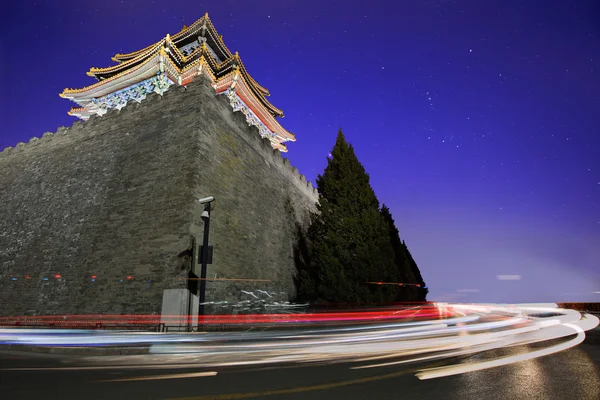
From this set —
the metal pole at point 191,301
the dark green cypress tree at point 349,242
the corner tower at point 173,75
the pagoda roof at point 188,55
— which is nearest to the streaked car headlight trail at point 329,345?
the metal pole at point 191,301

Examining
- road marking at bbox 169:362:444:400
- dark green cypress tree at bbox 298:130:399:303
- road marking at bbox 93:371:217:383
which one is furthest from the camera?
dark green cypress tree at bbox 298:130:399:303

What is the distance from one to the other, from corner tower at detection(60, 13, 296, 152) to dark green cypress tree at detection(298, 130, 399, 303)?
8313 millimetres

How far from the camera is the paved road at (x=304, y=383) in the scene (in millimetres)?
3162

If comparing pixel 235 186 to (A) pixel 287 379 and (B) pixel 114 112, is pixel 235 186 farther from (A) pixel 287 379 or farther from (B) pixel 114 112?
(A) pixel 287 379

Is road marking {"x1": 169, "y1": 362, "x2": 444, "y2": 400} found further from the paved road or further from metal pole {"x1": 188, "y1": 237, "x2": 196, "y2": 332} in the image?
metal pole {"x1": 188, "y1": 237, "x2": 196, "y2": 332}

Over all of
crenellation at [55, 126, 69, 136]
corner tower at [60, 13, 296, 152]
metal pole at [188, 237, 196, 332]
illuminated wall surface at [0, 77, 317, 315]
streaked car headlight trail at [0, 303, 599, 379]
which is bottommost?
streaked car headlight trail at [0, 303, 599, 379]

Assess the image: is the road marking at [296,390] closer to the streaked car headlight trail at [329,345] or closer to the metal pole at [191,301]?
the streaked car headlight trail at [329,345]

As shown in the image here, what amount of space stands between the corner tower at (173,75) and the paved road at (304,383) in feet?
48.4

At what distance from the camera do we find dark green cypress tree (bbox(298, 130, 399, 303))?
40.5 feet

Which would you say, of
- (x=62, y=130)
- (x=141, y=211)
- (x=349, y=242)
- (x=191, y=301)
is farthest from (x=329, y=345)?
(x=62, y=130)

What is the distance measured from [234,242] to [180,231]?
85.4 inches

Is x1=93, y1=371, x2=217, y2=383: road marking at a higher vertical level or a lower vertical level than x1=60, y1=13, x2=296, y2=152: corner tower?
lower

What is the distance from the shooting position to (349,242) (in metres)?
13.2

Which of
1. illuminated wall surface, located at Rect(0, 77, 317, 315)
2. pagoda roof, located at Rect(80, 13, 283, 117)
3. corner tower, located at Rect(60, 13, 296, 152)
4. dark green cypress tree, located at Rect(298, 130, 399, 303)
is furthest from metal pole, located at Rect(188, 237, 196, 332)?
pagoda roof, located at Rect(80, 13, 283, 117)
